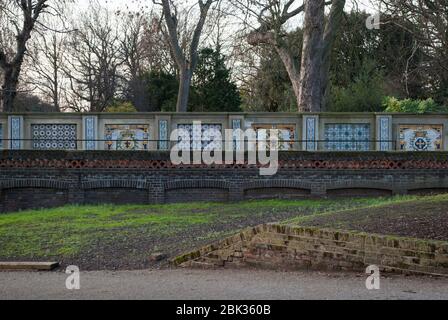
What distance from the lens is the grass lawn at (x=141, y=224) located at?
12758mm

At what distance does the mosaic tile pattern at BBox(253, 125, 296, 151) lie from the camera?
22203 mm

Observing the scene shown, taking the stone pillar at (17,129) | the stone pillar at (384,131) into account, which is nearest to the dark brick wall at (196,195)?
the stone pillar at (384,131)

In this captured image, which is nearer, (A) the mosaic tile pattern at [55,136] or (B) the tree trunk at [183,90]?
(A) the mosaic tile pattern at [55,136]

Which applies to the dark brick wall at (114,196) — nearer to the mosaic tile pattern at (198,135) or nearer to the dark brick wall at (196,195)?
the dark brick wall at (196,195)

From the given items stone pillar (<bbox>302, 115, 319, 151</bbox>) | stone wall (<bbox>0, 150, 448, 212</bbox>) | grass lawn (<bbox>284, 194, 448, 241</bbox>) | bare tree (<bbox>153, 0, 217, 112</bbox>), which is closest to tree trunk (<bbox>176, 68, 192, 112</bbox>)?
bare tree (<bbox>153, 0, 217, 112</bbox>)

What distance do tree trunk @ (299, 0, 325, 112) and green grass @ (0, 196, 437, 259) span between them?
23.1 ft

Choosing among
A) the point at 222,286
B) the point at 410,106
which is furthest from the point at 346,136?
the point at 222,286

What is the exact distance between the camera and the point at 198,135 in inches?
874

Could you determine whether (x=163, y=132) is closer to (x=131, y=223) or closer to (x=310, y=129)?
(x=310, y=129)

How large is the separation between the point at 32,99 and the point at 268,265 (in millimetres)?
42764

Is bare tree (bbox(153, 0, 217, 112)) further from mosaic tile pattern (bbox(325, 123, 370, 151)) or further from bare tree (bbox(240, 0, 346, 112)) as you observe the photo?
mosaic tile pattern (bbox(325, 123, 370, 151))

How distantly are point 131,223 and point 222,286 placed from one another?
691 centimetres

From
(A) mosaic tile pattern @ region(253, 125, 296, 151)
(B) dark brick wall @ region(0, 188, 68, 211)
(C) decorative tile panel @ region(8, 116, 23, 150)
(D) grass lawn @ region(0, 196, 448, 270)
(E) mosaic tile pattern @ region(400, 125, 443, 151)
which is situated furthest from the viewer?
(C) decorative tile panel @ region(8, 116, 23, 150)

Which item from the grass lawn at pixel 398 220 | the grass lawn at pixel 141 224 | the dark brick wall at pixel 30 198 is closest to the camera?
the grass lawn at pixel 398 220
